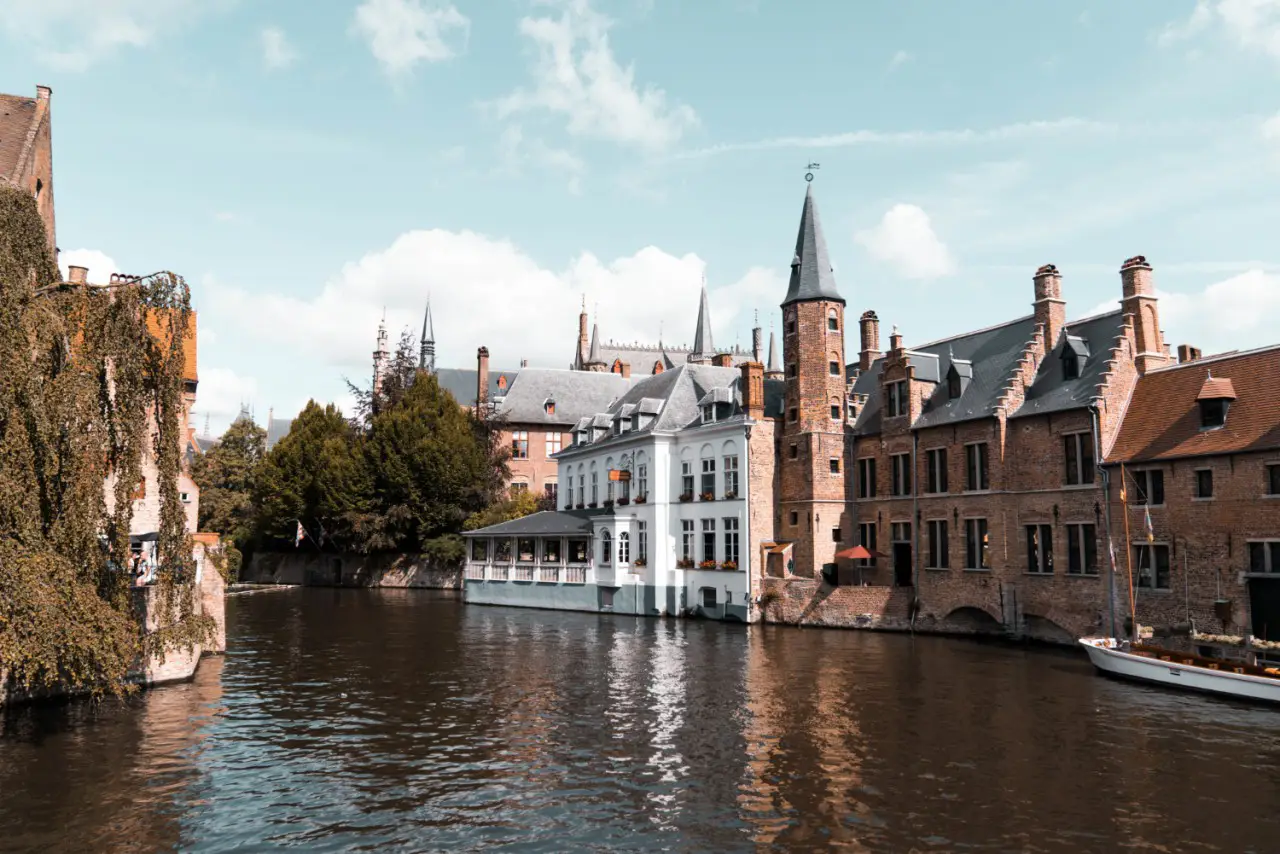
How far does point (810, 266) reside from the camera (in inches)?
1689

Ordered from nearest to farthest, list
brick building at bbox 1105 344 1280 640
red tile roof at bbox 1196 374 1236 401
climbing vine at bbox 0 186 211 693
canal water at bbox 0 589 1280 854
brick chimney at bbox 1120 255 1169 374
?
1. canal water at bbox 0 589 1280 854
2. climbing vine at bbox 0 186 211 693
3. brick building at bbox 1105 344 1280 640
4. red tile roof at bbox 1196 374 1236 401
5. brick chimney at bbox 1120 255 1169 374

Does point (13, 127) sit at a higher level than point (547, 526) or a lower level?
higher

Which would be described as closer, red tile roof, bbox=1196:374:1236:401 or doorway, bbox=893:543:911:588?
red tile roof, bbox=1196:374:1236:401

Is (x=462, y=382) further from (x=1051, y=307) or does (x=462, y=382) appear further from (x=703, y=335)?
(x=1051, y=307)

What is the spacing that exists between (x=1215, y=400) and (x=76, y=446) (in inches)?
1233

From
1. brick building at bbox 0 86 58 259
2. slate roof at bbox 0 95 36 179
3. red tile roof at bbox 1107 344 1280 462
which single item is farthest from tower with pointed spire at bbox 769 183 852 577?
slate roof at bbox 0 95 36 179

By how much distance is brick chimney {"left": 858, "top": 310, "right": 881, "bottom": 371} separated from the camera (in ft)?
156

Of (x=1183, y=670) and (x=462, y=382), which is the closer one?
(x=1183, y=670)

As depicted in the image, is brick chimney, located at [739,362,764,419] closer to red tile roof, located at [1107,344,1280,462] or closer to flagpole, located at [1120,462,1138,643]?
red tile roof, located at [1107,344,1280,462]

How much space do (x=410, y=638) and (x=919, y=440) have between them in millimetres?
22461

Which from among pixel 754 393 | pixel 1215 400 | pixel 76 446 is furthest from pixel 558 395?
pixel 76 446

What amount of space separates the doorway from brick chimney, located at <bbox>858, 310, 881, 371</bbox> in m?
11.1

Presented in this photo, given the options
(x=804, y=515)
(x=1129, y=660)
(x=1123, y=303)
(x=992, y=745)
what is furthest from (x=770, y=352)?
(x=992, y=745)

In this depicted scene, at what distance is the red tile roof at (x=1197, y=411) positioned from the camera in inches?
1105
